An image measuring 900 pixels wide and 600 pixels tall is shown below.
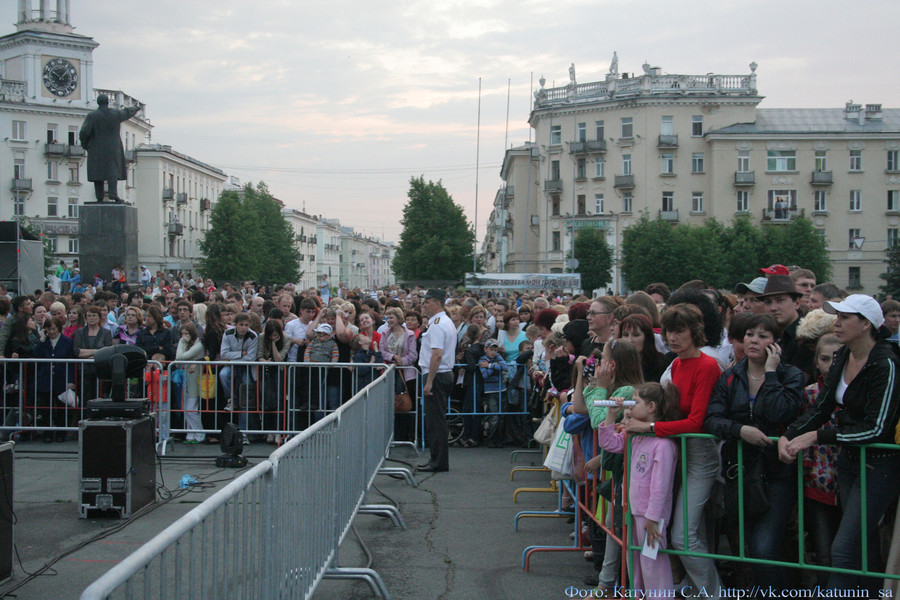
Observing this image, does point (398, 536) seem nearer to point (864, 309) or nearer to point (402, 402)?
point (402, 402)

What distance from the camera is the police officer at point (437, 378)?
9461 millimetres

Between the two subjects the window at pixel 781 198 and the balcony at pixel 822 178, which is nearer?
the balcony at pixel 822 178

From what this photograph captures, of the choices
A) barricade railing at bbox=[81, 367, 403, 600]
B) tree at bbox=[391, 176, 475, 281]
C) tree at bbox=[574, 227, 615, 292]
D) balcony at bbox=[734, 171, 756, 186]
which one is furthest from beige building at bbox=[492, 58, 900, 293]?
barricade railing at bbox=[81, 367, 403, 600]

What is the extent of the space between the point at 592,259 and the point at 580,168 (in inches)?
431

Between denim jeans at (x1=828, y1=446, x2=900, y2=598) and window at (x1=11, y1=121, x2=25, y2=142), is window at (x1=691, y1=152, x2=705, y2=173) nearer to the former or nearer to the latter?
window at (x1=11, y1=121, x2=25, y2=142)

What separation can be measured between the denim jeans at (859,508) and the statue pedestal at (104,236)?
1704 centimetres

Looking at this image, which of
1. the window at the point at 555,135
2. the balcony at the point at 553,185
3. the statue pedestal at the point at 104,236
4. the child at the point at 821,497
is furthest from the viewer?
the window at the point at 555,135

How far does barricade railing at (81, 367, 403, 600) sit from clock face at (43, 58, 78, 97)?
72015mm

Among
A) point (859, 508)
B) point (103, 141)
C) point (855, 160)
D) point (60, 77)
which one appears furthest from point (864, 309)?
point (60, 77)

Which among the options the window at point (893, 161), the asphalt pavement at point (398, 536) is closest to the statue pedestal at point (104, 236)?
the asphalt pavement at point (398, 536)

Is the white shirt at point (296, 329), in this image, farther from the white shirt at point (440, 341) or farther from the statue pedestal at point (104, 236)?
the statue pedestal at point (104, 236)

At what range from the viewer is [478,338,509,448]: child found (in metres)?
11.5

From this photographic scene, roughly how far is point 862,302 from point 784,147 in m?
71.2

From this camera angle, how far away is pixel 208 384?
10.8 meters
